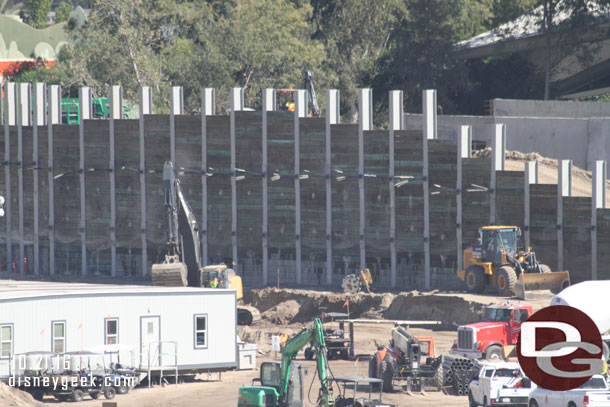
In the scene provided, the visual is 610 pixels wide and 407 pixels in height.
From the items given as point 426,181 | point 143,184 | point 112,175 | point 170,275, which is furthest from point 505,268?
point 112,175

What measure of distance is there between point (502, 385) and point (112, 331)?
1325 centimetres

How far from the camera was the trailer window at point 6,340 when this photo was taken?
36.3 meters

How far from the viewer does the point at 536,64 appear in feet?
264

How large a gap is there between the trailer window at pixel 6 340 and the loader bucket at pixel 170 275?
14.7 meters

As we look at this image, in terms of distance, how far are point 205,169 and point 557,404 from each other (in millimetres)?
34037

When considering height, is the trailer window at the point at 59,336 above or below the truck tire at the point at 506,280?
below

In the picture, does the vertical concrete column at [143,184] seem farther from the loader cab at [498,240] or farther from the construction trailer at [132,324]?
the construction trailer at [132,324]

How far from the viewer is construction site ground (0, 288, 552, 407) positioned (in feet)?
116

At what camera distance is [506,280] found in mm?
47875

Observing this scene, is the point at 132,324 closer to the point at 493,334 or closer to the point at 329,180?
the point at 493,334

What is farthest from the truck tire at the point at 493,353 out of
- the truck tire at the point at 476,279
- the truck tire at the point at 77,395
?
the truck tire at the point at 77,395

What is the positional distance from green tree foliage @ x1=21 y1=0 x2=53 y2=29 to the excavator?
129515mm

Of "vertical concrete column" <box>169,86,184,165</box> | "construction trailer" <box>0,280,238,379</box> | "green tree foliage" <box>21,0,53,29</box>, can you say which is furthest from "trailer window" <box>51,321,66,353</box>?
"green tree foliage" <box>21,0,53,29</box>

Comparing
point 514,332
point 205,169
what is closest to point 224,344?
point 514,332
